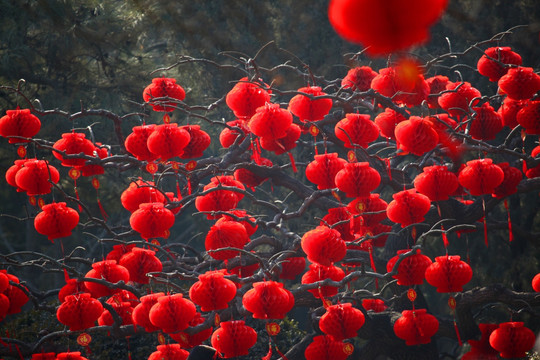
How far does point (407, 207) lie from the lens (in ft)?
15.3

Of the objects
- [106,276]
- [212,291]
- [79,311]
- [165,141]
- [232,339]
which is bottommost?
[232,339]

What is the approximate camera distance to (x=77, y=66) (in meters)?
9.31

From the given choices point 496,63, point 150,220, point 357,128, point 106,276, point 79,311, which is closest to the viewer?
point 79,311

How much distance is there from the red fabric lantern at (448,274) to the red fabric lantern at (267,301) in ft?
3.86

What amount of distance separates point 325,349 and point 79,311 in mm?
1903

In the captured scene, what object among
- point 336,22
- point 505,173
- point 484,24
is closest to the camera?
point 336,22

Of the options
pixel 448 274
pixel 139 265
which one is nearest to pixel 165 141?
pixel 139 265

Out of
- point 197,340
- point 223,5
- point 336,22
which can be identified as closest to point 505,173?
point 197,340

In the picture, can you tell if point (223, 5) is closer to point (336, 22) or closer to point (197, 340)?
point (197, 340)

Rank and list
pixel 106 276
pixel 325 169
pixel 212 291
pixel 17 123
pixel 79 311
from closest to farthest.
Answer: pixel 212 291
pixel 79 311
pixel 106 276
pixel 325 169
pixel 17 123

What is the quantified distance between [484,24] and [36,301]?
636 centimetres

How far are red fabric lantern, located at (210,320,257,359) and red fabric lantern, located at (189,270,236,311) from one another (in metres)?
0.37

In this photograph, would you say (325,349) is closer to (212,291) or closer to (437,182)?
(212,291)

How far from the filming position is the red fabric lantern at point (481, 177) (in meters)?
4.75
